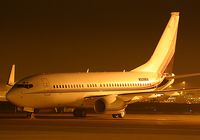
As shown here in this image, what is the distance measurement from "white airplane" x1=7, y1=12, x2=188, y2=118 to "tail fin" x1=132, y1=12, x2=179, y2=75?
50 centimetres

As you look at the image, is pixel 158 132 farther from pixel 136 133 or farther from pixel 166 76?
pixel 166 76

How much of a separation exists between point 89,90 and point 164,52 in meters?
10.8

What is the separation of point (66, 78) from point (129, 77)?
21.1 ft

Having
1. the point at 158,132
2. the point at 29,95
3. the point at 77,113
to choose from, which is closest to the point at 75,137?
the point at 158,132

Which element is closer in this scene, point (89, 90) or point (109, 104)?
point (109, 104)

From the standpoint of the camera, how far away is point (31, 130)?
104 ft

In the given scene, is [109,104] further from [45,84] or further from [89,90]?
[45,84]

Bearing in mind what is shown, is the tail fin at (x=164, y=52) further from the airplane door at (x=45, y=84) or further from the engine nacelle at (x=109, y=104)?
the airplane door at (x=45, y=84)

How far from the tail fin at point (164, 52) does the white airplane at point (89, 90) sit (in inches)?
19.6

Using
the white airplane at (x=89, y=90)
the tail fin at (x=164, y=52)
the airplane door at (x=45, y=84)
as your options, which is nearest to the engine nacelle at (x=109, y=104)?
the white airplane at (x=89, y=90)

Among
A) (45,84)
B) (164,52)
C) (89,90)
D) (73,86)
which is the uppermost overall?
(164,52)

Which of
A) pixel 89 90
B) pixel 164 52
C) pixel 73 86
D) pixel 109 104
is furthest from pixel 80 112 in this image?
pixel 164 52

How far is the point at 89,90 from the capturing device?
50750 mm

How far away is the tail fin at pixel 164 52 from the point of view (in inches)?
2232
